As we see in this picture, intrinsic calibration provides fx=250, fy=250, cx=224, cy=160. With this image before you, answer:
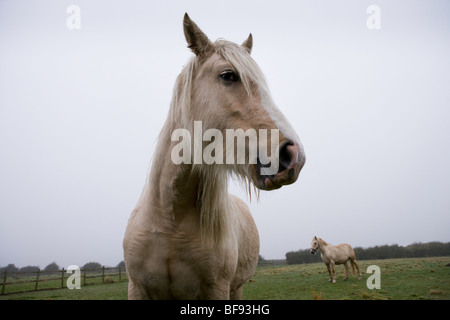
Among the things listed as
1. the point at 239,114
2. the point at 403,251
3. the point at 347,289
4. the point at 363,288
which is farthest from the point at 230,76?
the point at 403,251

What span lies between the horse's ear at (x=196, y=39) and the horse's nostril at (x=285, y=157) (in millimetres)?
1360

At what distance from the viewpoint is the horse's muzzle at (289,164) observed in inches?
65.4

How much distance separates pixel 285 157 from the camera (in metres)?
1.73

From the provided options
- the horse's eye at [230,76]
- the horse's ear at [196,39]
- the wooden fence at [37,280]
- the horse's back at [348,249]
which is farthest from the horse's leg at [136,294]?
the wooden fence at [37,280]

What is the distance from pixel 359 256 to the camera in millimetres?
31062

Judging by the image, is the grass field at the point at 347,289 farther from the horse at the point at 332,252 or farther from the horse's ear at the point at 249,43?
the horse's ear at the point at 249,43

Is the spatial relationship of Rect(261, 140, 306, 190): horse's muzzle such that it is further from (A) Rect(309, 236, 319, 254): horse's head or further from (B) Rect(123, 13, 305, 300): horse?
(A) Rect(309, 236, 319, 254): horse's head

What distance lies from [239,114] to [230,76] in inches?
16.4

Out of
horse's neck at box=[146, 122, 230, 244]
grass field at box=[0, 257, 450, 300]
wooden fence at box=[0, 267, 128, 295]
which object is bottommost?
wooden fence at box=[0, 267, 128, 295]

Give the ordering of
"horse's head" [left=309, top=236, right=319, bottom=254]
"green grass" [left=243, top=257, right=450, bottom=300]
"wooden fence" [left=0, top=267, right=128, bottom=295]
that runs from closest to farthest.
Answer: "green grass" [left=243, top=257, right=450, bottom=300], "horse's head" [left=309, top=236, right=319, bottom=254], "wooden fence" [left=0, top=267, right=128, bottom=295]

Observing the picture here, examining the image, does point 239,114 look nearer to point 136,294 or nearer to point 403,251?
point 136,294

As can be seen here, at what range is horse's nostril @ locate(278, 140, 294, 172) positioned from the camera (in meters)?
1.70

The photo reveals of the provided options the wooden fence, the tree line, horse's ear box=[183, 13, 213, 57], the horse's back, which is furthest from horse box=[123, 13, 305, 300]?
the tree line
